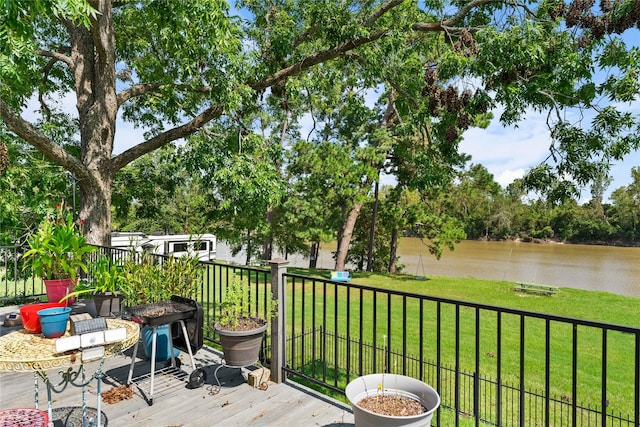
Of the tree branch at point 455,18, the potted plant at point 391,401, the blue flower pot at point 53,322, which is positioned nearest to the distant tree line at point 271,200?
the blue flower pot at point 53,322

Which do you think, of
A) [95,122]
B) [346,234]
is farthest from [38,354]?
[346,234]

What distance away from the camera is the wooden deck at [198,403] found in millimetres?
2492

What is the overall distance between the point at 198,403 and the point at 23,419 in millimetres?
1120

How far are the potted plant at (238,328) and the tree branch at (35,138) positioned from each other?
4556 millimetres

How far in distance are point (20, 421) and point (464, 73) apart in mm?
5176

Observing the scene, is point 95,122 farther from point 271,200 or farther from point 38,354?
point 38,354

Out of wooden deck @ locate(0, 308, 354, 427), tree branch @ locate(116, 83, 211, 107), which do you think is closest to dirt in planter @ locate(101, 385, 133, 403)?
wooden deck @ locate(0, 308, 354, 427)

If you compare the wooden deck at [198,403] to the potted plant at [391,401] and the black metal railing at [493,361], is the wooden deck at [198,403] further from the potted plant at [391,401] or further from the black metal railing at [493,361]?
the black metal railing at [493,361]

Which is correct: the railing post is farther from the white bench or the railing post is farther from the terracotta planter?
Answer: the white bench

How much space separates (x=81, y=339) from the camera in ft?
5.98

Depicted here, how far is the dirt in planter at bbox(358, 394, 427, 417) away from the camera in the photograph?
1851 millimetres

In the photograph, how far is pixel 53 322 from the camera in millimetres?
2078

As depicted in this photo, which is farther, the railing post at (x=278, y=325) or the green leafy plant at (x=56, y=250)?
the green leafy plant at (x=56, y=250)

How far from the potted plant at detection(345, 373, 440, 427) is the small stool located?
1.52 meters
